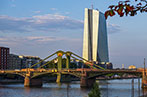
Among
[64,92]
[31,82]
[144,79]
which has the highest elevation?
[144,79]

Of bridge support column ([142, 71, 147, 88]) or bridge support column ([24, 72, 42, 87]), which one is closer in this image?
bridge support column ([142, 71, 147, 88])

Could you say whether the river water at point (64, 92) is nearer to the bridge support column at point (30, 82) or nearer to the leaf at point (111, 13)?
the bridge support column at point (30, 82)

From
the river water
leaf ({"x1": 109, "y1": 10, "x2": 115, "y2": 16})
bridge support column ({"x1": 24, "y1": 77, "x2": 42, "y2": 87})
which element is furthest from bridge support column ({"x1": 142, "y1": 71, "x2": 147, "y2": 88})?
leaf ({"x1": 109, "y1": 10, "x2": 115, "y2": 16})

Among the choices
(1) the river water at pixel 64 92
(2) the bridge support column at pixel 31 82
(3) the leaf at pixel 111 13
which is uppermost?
(3) the leaf at pixel 111 13

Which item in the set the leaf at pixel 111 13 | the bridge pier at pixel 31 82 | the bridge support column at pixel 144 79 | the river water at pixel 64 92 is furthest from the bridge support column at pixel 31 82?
the leaf at pixel 111 13

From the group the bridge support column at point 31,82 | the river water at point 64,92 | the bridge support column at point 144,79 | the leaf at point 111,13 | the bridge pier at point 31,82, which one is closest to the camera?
the leaf at point 111,13

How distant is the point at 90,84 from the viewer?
131 meters

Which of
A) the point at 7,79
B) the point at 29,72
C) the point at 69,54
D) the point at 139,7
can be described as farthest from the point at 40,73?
the point at 139,7

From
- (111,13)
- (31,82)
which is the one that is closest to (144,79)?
(31,82)

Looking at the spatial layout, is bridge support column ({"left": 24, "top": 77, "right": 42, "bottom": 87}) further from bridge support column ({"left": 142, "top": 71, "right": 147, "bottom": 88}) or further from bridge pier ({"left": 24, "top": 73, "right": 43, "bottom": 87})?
bridge support column ({"left": 142, "top": 71, "right": 147, "bottom": 88})

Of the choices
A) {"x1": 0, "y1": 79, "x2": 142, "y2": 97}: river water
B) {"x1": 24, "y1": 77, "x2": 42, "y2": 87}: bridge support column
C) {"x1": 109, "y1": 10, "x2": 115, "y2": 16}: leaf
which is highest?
{"x1": 109, "y1": 10, "x2": 115, "y2": 16}: leaf

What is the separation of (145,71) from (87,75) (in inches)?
Answer: 973

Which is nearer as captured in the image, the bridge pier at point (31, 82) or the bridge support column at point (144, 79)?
the bridge support column at point (144, 79)

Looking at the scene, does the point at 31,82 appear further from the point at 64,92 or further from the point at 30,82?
the point at 64,92
